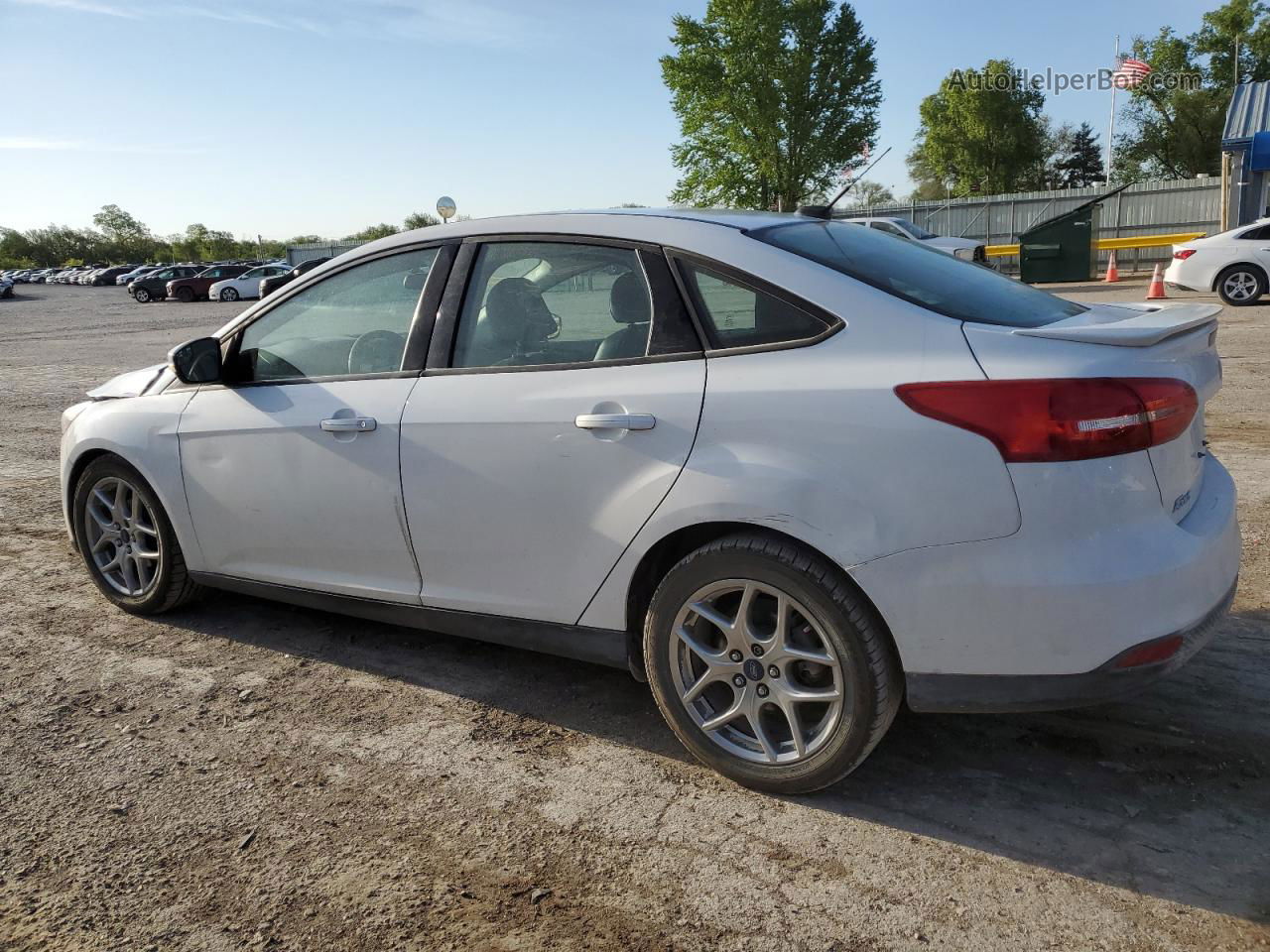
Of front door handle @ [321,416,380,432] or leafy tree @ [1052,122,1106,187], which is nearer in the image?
front door handle @ [321,416,380,432]

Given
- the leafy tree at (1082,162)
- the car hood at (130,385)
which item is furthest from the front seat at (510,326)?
the leafy tree at (1082,162)

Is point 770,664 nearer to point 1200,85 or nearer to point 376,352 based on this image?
point 376,352

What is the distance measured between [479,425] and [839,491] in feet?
3.98

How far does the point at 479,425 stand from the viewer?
3.27 meters

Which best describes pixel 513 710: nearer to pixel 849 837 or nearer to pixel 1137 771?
pixel 849 837

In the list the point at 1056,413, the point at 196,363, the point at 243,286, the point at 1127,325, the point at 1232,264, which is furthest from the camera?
the point at 243,286

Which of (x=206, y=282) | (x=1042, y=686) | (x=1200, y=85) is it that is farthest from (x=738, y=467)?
(x=1200, y=85)

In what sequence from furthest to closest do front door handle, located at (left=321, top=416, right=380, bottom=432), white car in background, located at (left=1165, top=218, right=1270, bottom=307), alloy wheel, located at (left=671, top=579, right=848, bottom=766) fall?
A: white car in background, located at (left=1165, top=218, right=1270, bottom=307) < front door handle, located at (left=321, top=416, right=380, bottom=432) < alloy wheel, located at (left=671, top=579, right=848, bottom=766)

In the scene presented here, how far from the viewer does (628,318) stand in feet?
10.3

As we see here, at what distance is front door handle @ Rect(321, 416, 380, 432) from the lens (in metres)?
3.53

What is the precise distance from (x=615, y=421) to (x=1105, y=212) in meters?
34.7

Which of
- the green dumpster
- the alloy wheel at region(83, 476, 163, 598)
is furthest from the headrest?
the green dumpster

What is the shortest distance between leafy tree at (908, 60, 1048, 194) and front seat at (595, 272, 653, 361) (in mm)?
69601

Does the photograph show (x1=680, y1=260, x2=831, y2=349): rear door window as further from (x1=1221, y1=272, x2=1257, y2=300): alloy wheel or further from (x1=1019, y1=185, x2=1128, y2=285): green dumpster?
(x1=1019, y1=185, x2=1128, y2=285): green dumpster
